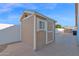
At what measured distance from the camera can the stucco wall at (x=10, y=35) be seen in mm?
11091

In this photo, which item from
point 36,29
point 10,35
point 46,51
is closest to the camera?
point 46,51

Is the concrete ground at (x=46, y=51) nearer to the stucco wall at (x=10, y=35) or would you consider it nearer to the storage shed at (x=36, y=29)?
the storage shed at (x=36, y=29)

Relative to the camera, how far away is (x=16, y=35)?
1270 cm

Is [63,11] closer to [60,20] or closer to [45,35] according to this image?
[60,20]

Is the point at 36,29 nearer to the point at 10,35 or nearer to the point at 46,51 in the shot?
the point at 46,51

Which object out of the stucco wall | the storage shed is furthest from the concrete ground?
the stucco wall

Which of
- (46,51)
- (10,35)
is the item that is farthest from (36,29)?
(10,35)

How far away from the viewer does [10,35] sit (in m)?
11.9

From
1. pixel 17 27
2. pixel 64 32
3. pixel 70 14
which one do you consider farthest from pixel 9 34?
pixel 64 32

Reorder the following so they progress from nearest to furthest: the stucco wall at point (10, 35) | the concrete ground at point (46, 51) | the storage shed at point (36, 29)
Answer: the concrete ground at point (46, 51), the storage shed at point (36, 29), the stucco wall at point (10, 35)

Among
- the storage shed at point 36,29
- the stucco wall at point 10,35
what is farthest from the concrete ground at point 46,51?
the stucco wall at point 10,35

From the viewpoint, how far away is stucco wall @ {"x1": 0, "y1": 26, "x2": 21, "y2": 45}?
11.1 meters

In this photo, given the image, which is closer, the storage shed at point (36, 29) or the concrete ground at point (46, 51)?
the concrete ground at point (46, 51)

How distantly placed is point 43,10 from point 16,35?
349cm
